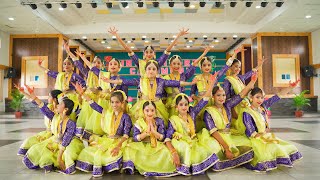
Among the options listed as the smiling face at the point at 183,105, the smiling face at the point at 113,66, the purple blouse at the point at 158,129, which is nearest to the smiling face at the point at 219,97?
the smiling face at the point at 183,105

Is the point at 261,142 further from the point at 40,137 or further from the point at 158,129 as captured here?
the point at 40,137

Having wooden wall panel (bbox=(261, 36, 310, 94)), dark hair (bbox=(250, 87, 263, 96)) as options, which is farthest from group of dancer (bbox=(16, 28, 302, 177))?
wooden wall panel (bbox=(261, 36, 310, 94))

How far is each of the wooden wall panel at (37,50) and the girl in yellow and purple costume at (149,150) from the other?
9955mm

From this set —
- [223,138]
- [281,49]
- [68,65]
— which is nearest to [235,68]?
[223,138]

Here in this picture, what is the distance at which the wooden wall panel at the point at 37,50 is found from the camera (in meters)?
11.7

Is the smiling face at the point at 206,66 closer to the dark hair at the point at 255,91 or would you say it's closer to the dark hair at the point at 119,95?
the dark hair at the point at 255,91

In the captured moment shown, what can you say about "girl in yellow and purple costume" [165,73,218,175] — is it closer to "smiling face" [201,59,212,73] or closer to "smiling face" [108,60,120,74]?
"smiling face" [201,59,212,73]

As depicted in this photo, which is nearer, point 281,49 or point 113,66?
point 113,66

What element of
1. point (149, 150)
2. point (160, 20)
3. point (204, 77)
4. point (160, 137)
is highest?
point (160, 20)

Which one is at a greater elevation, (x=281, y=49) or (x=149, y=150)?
(x=281, y=49)

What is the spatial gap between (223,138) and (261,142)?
365mm

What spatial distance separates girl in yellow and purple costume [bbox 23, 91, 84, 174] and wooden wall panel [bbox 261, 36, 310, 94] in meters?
10.3

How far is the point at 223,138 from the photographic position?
109 inches

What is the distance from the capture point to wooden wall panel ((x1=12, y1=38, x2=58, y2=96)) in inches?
462
